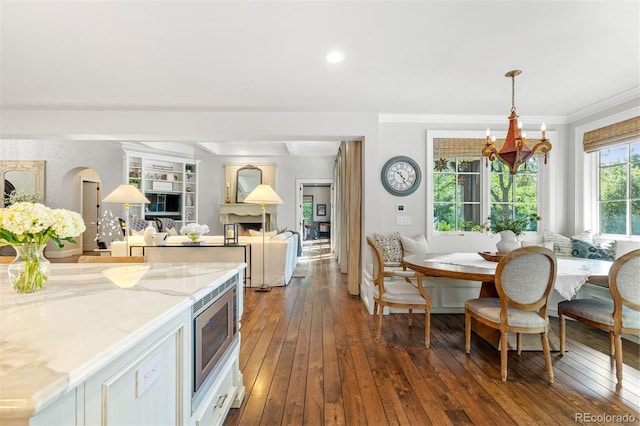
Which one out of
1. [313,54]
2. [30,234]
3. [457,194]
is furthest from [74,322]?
[457,194]

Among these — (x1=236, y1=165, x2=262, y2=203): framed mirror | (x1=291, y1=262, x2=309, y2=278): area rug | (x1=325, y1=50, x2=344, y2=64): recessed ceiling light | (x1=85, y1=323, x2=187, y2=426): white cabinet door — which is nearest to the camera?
(x1=85, y1=323, x2=187, y2=426): white cabinet door

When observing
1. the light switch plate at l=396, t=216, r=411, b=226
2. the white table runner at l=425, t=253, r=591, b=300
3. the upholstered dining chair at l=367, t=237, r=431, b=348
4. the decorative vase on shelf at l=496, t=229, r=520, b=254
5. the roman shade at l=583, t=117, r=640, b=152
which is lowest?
the upholstered dining chair at l=367, t=237, r=431, b=348

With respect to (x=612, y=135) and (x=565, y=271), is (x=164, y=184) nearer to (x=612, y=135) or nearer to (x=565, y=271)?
(x=565, y=271)

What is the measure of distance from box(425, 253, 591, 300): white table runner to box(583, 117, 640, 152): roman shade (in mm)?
1866

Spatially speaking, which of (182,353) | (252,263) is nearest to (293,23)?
(182,353)

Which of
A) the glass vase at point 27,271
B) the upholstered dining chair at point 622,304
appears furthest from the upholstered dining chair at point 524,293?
the glass vase at point 27,271

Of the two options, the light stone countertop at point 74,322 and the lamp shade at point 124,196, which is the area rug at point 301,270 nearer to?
the lamp shade at point 124,196

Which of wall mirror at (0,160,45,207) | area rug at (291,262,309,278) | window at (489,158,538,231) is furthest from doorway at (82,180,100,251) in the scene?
window at (489,158,538,231)

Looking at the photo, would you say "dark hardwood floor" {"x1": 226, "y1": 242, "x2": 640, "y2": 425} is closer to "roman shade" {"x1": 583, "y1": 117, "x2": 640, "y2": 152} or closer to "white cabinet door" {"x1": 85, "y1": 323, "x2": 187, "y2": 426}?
"white cabinet door" {"x1": 85, "y1": 323, "x2": 187, "y2": 426}

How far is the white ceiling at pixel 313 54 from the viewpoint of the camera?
209 centimetres

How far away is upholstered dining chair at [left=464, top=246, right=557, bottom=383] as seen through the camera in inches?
86.3

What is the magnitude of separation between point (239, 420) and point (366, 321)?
1.87 metres

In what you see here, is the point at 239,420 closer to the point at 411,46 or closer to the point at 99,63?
the point at 411,46

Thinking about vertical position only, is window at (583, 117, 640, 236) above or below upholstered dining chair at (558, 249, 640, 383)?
above
